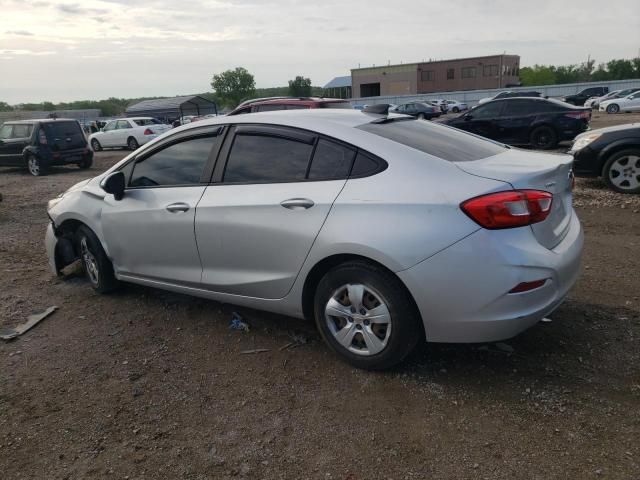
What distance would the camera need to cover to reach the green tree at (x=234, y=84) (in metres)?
104

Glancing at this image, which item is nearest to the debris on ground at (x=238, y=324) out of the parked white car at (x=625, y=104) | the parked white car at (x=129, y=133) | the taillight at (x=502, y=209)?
the taillight at (x=502, y=209)

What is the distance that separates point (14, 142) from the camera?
49.4ft

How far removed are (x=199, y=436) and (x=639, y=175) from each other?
7.62 meters

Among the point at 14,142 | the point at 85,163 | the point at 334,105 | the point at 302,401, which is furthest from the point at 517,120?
the point at 14,142

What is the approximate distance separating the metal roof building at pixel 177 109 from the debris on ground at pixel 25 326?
112 ft

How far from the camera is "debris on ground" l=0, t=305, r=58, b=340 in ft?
13.4

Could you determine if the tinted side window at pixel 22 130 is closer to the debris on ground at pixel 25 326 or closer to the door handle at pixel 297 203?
the debris on ground at pixel 25 326

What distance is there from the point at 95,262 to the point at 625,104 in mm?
35679

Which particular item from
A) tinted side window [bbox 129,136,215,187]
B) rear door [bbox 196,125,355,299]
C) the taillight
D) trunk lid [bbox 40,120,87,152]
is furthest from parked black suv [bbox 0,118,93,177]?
the taillight

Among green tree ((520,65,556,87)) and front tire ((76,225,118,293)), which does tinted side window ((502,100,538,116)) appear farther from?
green tree ((520,65,556,87))

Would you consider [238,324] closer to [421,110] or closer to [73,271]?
[73,271]

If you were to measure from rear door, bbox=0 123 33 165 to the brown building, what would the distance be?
72.7m

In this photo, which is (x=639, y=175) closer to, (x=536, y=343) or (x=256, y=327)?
(x=536, y=343)

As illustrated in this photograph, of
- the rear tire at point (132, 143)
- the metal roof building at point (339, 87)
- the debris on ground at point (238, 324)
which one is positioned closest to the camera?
the debris on ground at point (238, 324)
